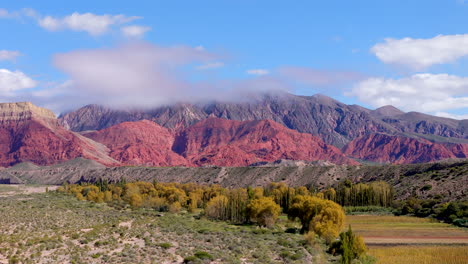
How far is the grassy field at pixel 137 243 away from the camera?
46.0 metres

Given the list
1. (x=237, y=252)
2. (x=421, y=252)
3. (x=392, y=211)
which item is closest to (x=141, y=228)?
(x=237, y=252)

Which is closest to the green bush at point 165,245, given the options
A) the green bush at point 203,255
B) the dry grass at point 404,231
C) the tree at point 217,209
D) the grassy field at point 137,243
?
the grassy field at point 137,243

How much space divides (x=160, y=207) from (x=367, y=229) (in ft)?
167

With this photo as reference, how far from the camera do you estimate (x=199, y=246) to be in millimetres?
53219

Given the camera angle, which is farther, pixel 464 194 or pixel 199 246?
pixel 464 194

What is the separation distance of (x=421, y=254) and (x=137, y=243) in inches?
1251

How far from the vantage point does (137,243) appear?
53469mm

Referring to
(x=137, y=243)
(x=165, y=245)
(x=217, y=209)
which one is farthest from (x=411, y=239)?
(x=217, y=209)

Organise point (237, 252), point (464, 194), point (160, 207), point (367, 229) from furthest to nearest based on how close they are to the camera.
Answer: point (160, 207), point (464, 194), point (367, 229), point (237, 252)

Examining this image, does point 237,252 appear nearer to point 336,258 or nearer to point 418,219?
point 336,258

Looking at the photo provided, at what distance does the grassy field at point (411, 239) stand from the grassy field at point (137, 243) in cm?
792

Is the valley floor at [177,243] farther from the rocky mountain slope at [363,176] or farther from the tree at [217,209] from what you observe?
the rocky mountain slope at [363,176]

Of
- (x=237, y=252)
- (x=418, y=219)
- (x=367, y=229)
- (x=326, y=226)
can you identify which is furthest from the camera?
(x=418, y=219)

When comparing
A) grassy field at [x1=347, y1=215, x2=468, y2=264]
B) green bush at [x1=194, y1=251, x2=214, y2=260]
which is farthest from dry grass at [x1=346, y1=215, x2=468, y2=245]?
green bush at [x1=194, y1=251, x2=214, y2=260]
